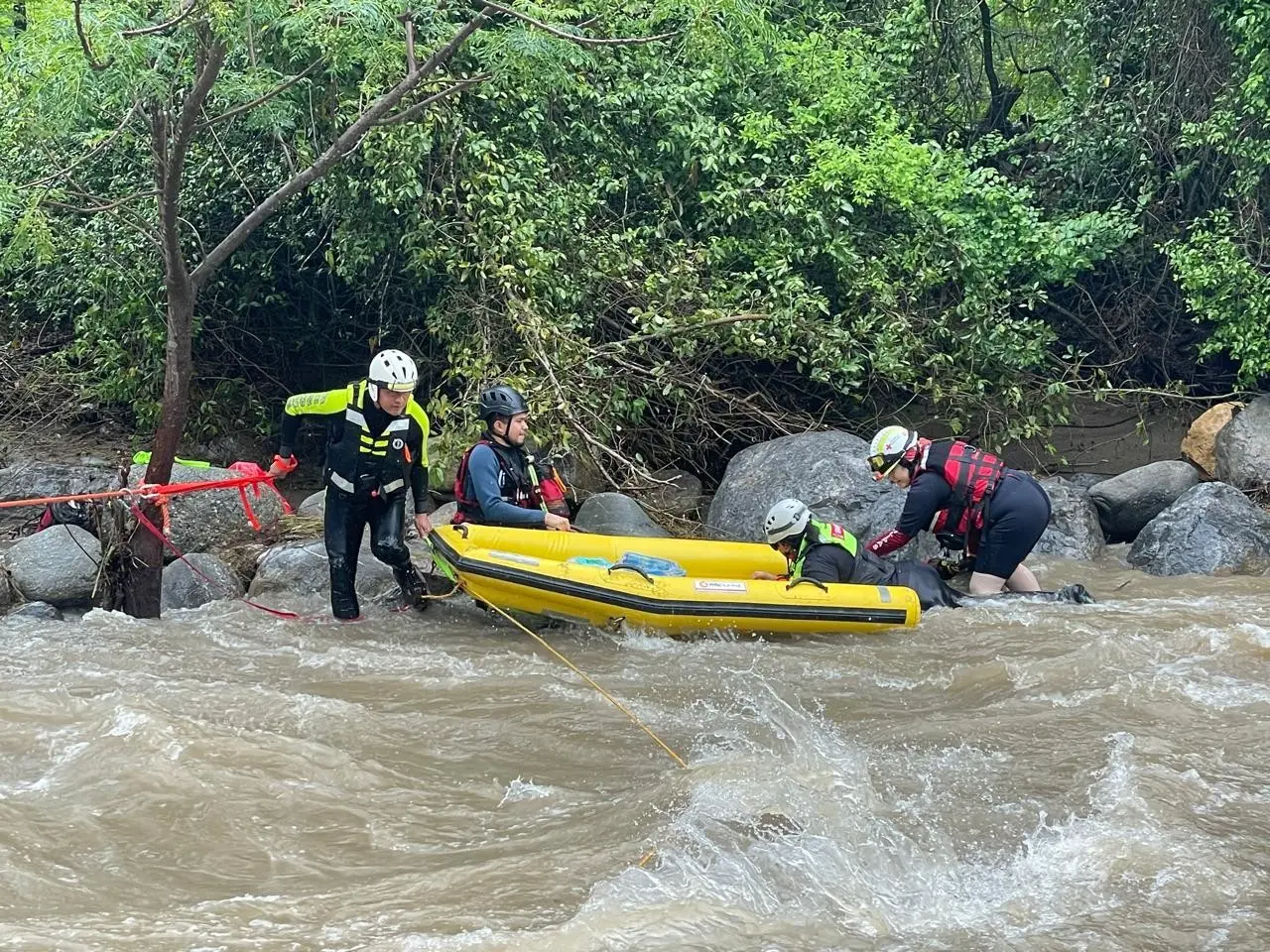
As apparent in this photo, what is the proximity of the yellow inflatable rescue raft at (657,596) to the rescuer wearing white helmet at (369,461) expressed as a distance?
0.34 meters

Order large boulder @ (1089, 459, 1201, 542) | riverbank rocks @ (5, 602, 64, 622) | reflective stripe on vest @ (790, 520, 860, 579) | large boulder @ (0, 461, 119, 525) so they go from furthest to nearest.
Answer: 1. large boulder @ (0, 461, 119, 525)
2. large boulder @ (1089, 459, 1201, 542)
3. riverbank rocks @ (5, 602, 64, 622)
4. reflective stripe on vest @ (790, 520, 860, 579)

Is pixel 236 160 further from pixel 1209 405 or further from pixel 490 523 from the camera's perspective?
pixel 1209 405

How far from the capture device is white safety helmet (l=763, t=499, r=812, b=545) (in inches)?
250

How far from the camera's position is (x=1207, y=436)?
946cm

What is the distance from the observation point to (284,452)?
A: 6.38m

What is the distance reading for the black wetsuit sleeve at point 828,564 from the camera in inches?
247

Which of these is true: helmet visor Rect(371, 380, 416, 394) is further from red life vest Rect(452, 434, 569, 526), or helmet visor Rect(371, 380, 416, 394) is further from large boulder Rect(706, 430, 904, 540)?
large boulder Rect(706, 430, 904, 540)

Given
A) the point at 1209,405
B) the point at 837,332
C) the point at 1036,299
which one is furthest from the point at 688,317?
the point at 1209,405

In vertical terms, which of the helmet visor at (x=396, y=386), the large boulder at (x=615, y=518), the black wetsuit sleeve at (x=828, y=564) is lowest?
the large boulder at (x=615, y=518)

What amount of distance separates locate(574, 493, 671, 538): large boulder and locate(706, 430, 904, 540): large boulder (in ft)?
1.98

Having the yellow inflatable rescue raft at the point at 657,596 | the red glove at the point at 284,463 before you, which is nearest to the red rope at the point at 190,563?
the red glove at the point at 284,463

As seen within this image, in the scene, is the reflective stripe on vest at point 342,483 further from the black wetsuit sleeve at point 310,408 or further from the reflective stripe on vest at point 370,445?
the black wetsuit sleeve at point 310,408

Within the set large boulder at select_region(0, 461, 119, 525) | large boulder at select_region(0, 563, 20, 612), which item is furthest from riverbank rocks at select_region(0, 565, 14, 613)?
large boulder at select_region(0, 461, 119, 525)

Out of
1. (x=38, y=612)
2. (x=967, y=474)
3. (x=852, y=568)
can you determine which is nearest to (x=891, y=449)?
(x=967, y=474)
